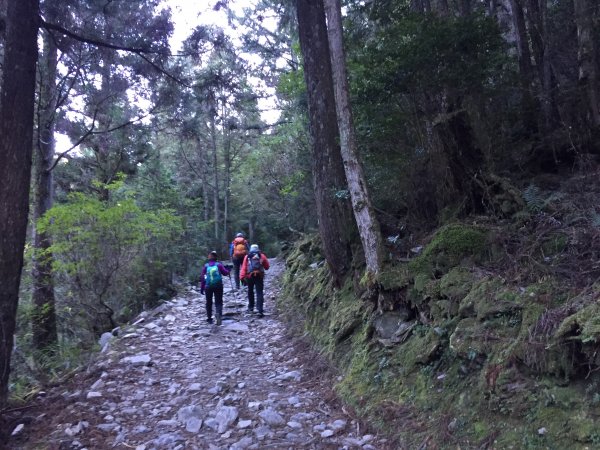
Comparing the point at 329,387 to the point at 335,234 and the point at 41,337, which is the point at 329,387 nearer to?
the point at 335,234

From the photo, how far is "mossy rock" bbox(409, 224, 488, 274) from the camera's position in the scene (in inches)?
228

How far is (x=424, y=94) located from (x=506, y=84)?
1.71 m

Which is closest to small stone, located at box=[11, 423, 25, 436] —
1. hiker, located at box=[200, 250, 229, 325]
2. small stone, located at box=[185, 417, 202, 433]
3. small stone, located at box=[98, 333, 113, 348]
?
small stone, located at box=[185, 417, 202, 433]

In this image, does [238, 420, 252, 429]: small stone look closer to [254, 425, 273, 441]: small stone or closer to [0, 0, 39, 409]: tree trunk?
[254, 425, 273, 441]: small stone

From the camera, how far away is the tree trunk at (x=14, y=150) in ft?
19.6

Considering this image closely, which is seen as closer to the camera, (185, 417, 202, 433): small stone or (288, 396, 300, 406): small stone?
(185, 417, 202, 433): small stone

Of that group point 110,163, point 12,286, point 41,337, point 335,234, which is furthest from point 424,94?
point 110,163

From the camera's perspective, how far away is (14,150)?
6133mm

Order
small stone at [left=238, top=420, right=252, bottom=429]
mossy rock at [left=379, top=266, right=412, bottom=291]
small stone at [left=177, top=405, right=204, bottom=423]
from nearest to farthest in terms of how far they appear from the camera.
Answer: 1. small stone at [left=238, top=420, right=252, bottom=429]
2. small stone at [left=177, top=405, right=204, bottom=423]
3. mossy rock at [left=379, top=266, right=412, bottom=291]

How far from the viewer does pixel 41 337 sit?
10266 millimetres

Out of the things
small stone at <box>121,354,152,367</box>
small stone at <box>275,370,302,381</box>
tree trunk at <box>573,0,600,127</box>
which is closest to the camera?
small stone at <box>275,370,302,381</box>

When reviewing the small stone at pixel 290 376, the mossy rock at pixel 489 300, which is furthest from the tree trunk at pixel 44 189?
the mossy rock at pixel 489 300

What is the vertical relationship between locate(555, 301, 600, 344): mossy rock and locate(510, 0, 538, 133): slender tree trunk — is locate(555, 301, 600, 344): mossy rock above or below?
below

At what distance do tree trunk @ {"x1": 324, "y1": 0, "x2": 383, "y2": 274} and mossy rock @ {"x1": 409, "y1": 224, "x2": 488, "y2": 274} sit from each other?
0.65 metres
